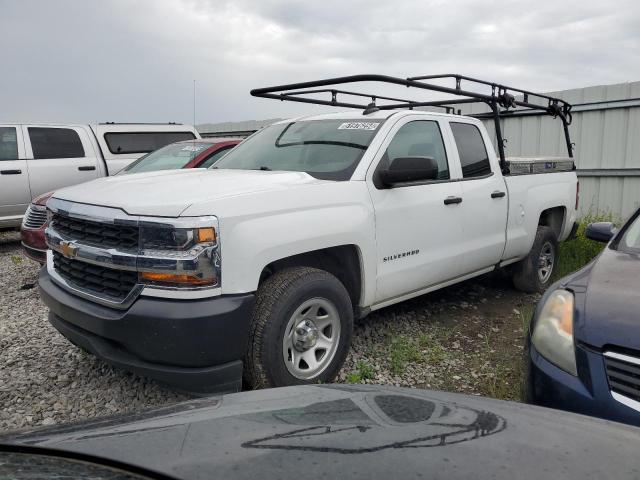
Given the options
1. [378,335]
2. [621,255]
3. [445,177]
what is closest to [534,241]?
[445,177]

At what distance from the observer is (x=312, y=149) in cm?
401

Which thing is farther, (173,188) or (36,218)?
(36,218)

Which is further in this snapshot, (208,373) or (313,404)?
(208,373)

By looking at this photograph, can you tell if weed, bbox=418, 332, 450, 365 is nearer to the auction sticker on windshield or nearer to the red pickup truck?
the auction sticker on windshield

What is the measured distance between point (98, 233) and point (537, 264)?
4427mm

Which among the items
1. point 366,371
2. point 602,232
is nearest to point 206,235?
point 366,371

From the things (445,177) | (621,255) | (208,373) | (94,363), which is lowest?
(94,363)

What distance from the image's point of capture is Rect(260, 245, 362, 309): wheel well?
345cm

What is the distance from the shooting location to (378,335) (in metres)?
4.51

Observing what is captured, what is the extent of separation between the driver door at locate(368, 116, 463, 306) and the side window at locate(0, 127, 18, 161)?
689cm

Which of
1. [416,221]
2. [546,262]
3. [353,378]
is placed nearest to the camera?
[353,378]

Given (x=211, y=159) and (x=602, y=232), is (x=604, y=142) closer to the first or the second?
(x=602, y=232)

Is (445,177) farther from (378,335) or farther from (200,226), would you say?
(200,226)

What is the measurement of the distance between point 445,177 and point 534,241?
174 cm
